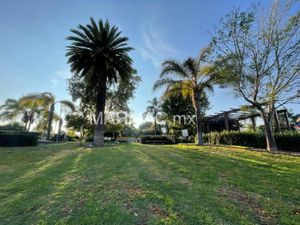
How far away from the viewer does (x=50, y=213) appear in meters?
3.48

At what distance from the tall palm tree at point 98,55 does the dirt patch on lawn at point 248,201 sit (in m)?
13.3

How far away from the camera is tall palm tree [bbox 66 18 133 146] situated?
16.8m

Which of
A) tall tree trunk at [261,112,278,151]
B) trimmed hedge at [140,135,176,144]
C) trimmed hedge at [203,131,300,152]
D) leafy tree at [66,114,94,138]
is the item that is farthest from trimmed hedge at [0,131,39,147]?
tall tree trunk at [261,112,278,151]

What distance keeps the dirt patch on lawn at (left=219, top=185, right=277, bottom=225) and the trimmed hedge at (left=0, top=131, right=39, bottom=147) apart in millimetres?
17611

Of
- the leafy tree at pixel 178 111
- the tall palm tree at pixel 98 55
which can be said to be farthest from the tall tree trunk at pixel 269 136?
the leafy tree at pixel 178 111

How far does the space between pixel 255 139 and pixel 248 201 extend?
37.1 ft

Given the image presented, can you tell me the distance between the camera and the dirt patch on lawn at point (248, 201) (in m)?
3.33

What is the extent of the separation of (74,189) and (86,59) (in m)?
14.5

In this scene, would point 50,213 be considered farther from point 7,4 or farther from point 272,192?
point 7,4

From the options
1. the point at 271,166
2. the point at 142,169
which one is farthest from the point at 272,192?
the point at 142,169

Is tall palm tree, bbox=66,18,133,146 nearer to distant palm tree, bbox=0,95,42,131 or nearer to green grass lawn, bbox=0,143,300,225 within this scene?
green grass lawn, bbox=0,143,300,225

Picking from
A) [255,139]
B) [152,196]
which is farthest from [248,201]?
[255,139]

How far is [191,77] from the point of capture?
15.6 metres

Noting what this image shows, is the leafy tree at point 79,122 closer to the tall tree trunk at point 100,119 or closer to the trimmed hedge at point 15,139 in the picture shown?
the trimmed hedge at point 15,139
